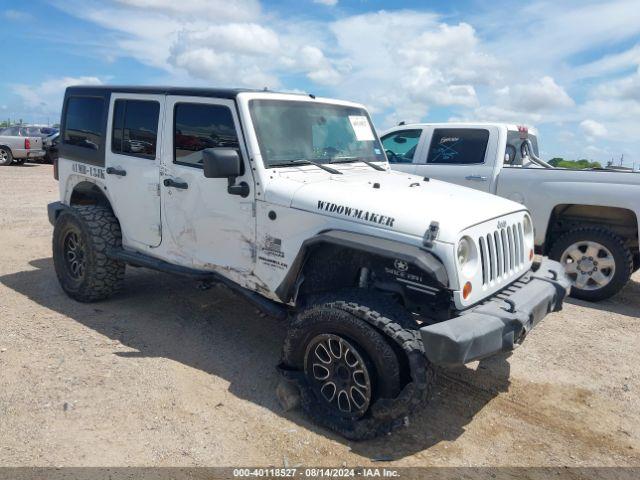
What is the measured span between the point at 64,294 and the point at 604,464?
513cm

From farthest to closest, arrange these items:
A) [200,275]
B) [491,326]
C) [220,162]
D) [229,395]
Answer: [200,275]
[229,395]
[220,162]
[491,326]

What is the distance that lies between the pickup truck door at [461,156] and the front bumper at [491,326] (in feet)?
11.1

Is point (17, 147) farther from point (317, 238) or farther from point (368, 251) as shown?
point (368, 251)

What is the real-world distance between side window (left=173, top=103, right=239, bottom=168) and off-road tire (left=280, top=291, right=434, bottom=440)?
1.55 meters

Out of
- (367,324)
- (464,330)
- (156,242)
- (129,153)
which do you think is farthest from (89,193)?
(464,330)

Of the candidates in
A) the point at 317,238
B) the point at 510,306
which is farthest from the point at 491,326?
the point at 317,238

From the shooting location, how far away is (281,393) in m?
3.79

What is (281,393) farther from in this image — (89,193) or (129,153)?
(89,193)

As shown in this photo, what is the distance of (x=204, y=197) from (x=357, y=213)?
4.79ft

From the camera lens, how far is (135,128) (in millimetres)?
Result: 5016

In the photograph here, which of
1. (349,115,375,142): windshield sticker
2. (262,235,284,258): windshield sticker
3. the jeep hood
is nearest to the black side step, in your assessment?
(262,235,284,258): windshield sticker

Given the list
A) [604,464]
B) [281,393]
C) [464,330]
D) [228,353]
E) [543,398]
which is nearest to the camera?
[464,330]

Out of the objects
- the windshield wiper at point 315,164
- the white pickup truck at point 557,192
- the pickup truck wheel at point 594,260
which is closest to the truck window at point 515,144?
the white pickup truck at point 557,192

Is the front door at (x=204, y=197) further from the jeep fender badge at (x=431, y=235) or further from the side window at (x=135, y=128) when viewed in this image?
the jeep fender badge at (x=431, y=235)
